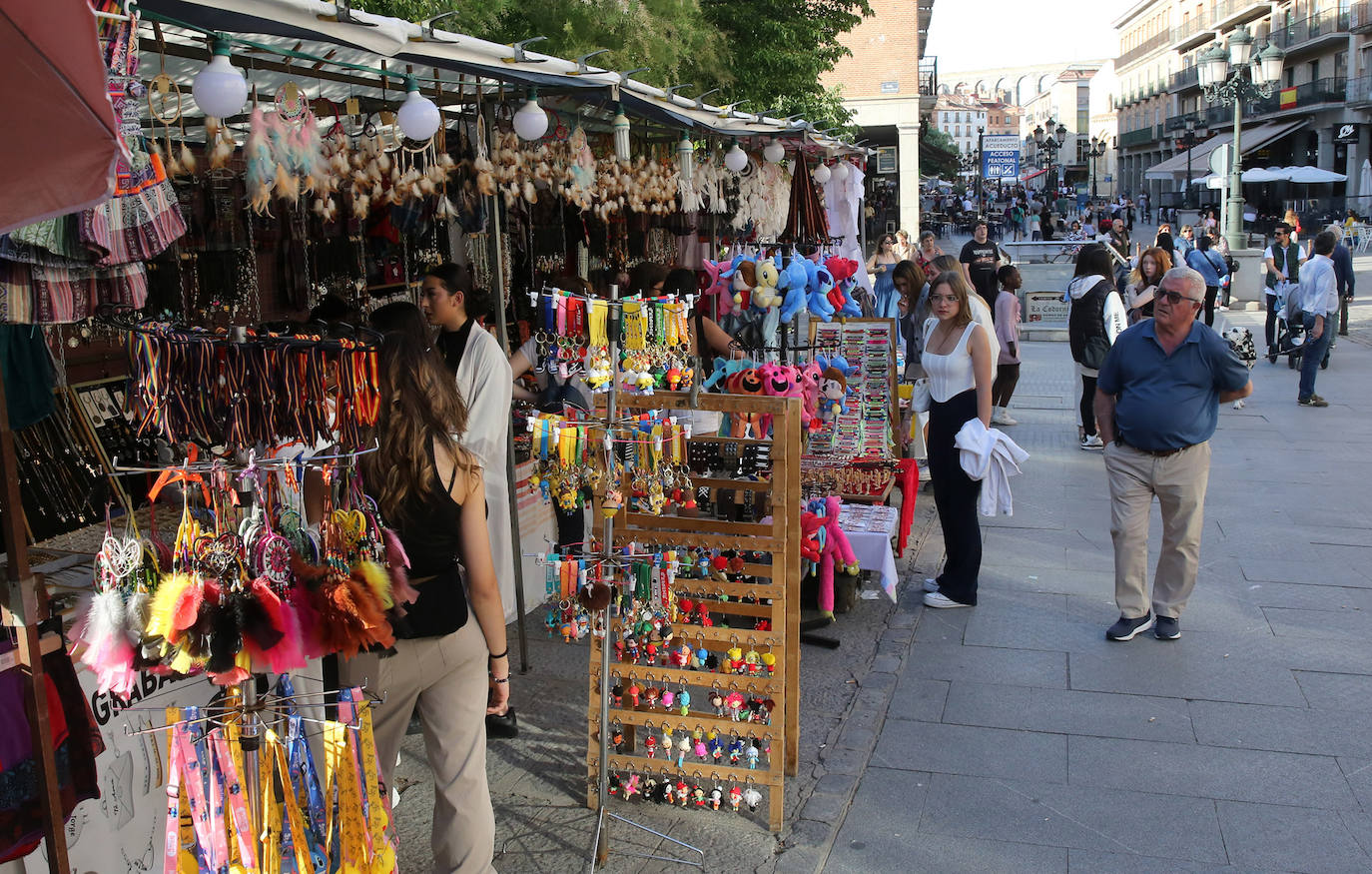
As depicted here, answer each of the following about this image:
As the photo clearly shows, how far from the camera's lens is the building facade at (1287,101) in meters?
41.4

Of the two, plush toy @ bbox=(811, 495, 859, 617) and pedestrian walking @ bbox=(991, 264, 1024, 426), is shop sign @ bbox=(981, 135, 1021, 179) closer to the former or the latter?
pedestrian walking @ bbox=(991, 264, 1024, 426)

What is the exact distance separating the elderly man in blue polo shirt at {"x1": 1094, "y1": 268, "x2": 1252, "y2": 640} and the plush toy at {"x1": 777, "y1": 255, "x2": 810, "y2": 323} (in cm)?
214

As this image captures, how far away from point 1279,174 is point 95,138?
37.0 metres

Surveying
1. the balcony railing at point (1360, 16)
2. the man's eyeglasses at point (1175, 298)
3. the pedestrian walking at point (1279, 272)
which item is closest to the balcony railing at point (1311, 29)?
the balcony railing at point (1360, 16)

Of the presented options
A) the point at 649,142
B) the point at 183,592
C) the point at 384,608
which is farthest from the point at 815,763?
the point at 649,142

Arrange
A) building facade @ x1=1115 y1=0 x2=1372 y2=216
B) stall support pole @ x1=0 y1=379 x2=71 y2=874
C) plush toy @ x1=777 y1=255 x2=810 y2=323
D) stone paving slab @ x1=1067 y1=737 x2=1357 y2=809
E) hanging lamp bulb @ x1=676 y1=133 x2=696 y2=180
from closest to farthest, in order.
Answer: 1. stall support pole @ x1=0 y1=379 x2=71 y2=874
2. stone paving slab @ x1=1067 y1=737 x2=1357 y2=809
3. hanging lamp bulb @ x1=676 y1=133 x2=696 y2=180
4. plush toy @ x1=777 y1=255 x2=810 y2=323
5. building facade @ x1=1115 y1=0 x2=1372 y2=216

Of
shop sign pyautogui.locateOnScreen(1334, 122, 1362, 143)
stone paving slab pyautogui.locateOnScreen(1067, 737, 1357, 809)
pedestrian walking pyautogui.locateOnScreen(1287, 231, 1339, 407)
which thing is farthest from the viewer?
shop sign pyautogui.locateOnScreen(1334, 122, 1362, 143)

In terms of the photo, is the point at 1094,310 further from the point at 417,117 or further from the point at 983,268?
the point at 417,117

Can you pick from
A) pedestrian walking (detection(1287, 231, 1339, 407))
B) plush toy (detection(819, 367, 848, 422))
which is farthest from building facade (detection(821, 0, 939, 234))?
plush toy (detection(819, 367, 848, 422))

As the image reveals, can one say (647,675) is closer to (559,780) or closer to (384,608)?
(559,780)

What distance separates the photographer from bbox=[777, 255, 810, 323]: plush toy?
22.4 ft

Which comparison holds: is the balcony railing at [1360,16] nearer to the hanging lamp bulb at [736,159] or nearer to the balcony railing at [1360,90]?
the balcony railing at [1360,90]

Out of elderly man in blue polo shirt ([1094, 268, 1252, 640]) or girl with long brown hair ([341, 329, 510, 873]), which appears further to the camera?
elderly man in blue polo shirt ([1094, 268, 1252, 640])

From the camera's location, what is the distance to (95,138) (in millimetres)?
1725
